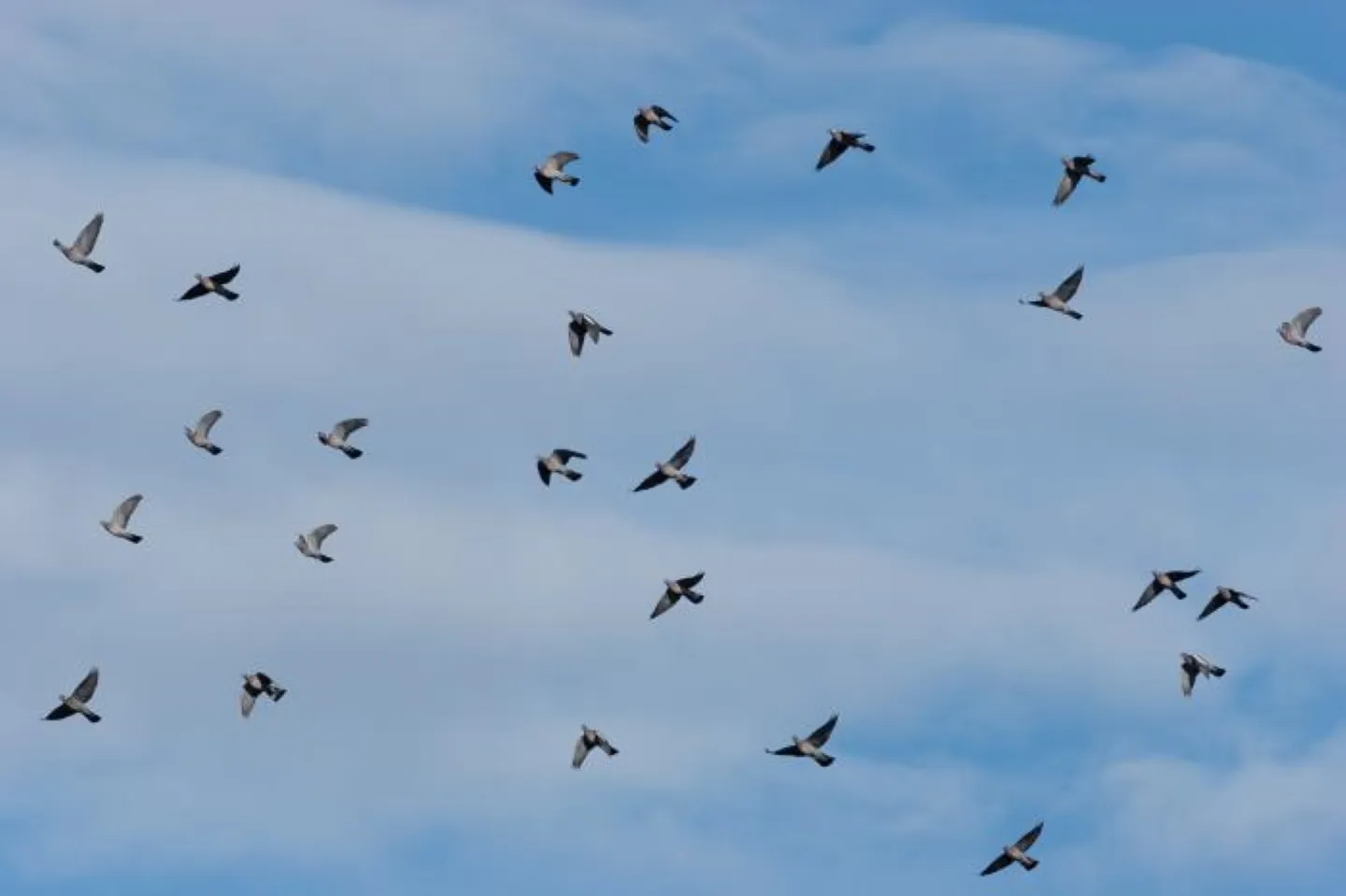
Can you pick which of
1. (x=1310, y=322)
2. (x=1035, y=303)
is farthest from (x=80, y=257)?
(x=1310, y=322)

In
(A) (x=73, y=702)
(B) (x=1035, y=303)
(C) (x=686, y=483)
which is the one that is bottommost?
(A) (x=73, y=702)

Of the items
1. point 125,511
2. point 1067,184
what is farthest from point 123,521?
point 1067,184

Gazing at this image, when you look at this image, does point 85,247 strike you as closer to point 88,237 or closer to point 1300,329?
point 88,237

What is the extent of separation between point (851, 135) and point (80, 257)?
23.3 m

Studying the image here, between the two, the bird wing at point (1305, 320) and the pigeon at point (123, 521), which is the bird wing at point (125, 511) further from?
the bird wing at point (1305, 320)

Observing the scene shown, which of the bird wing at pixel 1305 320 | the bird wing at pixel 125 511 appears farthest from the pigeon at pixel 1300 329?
the bird wing at pixel 125 511

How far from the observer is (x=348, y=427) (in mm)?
119000

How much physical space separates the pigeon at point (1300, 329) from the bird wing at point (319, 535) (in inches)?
1157

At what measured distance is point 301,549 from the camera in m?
118

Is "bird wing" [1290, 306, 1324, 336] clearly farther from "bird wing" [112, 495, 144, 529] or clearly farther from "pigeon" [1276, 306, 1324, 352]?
"bird wing" [112, 495, 144, 529]

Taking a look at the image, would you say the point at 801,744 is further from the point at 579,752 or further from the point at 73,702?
the point at 73,702

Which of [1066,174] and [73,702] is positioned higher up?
[1066,174]

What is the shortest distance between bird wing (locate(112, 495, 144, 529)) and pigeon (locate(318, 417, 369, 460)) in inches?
257

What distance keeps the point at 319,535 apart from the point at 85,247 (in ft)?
37.5
